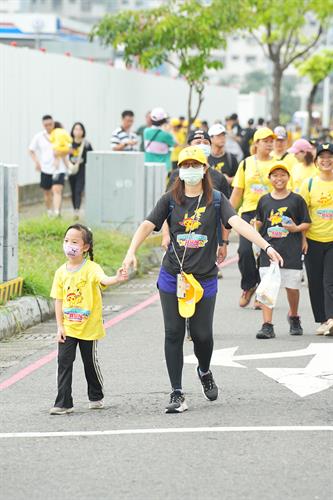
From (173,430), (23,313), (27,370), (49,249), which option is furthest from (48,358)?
(49,249)

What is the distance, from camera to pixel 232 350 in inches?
438

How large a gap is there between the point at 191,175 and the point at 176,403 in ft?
4.64

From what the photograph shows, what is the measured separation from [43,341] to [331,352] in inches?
96.2

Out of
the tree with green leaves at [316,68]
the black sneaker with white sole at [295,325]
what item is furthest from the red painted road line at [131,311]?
the tree with green leaves at [316,68]

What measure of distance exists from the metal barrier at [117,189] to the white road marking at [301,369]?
8.05 m

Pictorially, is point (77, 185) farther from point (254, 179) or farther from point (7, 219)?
point (7, 219)

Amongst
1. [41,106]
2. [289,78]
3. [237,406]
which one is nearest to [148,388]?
[237,406]

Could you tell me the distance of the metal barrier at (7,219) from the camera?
41.5ft

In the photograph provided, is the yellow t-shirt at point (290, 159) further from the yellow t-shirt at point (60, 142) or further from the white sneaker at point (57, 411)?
the yellow t-shirt at point (60, 142)

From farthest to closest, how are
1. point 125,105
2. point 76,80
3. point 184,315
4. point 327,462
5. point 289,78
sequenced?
point 289,78, point 125,105, point 76,80, point 184,315, point 327,462

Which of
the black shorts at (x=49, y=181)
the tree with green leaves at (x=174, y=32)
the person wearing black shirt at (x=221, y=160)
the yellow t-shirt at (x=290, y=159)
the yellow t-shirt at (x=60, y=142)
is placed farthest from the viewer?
the tree with green leaves at (x=174, y=32)

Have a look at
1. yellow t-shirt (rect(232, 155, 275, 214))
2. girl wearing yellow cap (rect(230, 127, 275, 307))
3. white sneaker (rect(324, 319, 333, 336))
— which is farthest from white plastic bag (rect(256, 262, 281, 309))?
yellow t-shirt (rect(232, 155, 275, 214))

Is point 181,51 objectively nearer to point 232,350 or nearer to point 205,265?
point 232,350

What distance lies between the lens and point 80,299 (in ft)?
28.3
